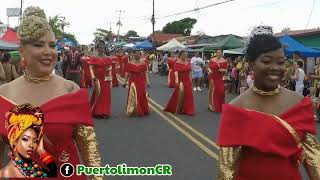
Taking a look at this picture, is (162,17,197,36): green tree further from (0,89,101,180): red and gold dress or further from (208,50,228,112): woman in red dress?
(0,89,101,180): red and gold dress

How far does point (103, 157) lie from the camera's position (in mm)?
8797

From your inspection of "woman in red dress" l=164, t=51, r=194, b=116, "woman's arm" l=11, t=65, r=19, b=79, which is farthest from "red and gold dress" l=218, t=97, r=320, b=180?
"woman in red dress" l=164, t=51, r=194, b=116

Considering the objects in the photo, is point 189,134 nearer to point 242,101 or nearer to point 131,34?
point 242,101

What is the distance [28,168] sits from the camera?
2.92 m

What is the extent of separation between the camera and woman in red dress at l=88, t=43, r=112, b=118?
14141 mm

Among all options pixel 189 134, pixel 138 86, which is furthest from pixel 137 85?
pixel 189 134

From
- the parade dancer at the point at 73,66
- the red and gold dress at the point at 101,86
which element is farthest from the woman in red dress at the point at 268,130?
the parade dancer at the point at 73,66

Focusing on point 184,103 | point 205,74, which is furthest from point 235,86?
point 184,103

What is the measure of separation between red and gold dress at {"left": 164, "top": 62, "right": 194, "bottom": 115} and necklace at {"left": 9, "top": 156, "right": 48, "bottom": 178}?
12181 millimetres

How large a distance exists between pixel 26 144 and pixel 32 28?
0.78 m

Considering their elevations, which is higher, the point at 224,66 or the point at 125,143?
the point at 224,66

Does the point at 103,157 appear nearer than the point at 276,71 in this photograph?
No

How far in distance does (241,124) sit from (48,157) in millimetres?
1209

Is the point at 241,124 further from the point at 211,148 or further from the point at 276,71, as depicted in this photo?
the point at 211,148
